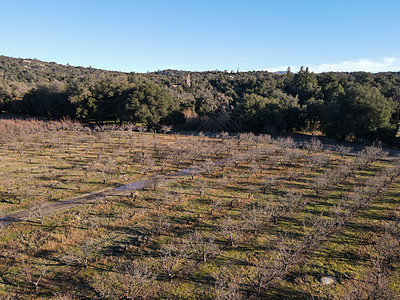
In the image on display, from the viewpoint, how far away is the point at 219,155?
4141 centimetres

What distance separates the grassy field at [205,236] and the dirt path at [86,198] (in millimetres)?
772

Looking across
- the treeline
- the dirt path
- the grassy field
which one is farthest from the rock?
the treeline

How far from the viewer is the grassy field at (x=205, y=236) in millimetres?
12336

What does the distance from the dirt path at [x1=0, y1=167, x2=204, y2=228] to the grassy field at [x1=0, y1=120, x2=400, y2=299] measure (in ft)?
2.53

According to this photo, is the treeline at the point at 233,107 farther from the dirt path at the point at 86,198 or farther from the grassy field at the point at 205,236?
the dirt path at the point at 86,198

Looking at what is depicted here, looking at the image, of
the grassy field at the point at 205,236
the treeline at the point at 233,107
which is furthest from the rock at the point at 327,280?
the treeline at the point at 233,107

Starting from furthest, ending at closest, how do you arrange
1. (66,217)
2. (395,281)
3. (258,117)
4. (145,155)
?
(258,117)
(145,155)
(66,217)
(395,281)

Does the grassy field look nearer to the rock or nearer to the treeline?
the rock

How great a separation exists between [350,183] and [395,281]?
16.3 meters

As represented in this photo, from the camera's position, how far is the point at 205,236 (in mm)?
16906

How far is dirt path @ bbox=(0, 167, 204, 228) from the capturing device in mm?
19031

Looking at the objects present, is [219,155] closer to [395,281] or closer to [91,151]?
[91,151]

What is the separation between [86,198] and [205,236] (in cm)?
1360

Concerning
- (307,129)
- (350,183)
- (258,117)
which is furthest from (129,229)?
(307,129)
